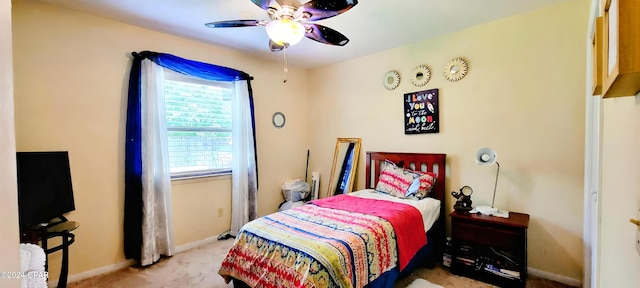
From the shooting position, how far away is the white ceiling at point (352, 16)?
2283mm

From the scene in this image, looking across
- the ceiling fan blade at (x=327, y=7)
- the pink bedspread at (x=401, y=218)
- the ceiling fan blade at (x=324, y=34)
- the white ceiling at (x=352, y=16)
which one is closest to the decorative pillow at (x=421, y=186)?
the pink bedspread at (x=401, y=218)

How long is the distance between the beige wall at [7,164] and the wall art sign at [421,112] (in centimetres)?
315

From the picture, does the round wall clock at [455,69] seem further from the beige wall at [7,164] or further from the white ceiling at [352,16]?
the beige wall at [7,164]

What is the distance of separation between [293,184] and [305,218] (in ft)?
6.11

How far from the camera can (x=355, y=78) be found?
3820mm

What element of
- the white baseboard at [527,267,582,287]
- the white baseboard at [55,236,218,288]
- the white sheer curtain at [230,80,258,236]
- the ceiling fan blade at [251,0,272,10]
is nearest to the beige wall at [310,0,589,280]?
the white baseboard at [527,267,582,287]

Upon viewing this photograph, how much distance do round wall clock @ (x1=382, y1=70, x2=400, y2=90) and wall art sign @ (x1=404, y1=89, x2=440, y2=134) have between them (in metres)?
0.21

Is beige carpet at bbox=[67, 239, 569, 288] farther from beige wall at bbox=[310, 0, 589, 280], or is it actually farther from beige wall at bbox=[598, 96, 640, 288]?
beige wall at bbox=[598, 96, 640, 288]

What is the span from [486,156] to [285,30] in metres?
2.10

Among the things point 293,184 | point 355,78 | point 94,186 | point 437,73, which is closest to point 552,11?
point 437,73

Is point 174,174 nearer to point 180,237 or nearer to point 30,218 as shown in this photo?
point 180,237

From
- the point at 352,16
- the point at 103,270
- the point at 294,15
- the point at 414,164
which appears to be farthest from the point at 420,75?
the point at 103,270

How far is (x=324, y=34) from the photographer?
6.98ft

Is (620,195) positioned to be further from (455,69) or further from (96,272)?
(96,272)
